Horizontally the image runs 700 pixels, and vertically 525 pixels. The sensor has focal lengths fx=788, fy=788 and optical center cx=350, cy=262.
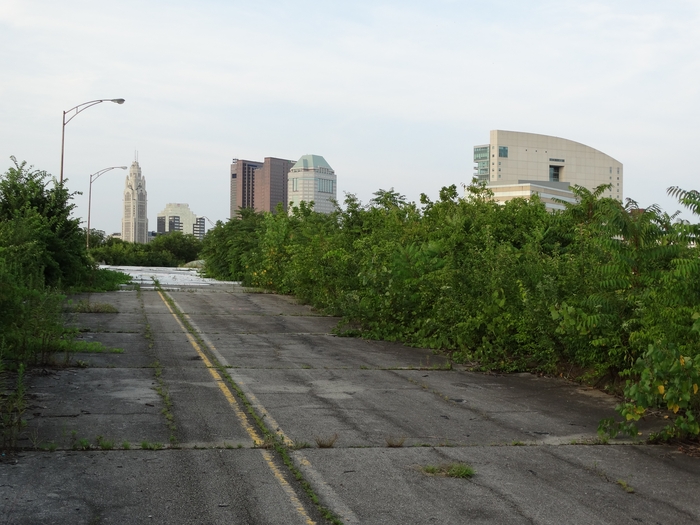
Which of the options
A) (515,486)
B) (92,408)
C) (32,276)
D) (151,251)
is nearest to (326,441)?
(515,486)

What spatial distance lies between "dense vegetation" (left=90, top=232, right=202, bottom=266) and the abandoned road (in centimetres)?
8125

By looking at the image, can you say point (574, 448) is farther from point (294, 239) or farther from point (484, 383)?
point (294, 239)

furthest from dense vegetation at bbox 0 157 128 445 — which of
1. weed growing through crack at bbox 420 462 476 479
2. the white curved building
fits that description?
the white curved building

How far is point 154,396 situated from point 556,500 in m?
5.96

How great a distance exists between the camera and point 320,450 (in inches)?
313

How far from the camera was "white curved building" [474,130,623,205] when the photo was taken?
167 meters

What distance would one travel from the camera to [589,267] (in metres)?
12.9

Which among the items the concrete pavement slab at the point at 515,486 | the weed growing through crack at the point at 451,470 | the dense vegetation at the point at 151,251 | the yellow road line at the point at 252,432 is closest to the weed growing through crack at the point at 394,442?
the concrete pavement slab at the point at 515,486

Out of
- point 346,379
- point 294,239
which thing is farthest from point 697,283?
point 294,239

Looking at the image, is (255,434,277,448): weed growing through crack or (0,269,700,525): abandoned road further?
(255,434,277,448): weed growing through crack

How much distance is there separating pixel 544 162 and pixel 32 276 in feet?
533

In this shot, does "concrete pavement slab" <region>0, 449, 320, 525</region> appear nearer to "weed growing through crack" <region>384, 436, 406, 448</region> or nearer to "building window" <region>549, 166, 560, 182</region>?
"weed growing through crack" <region>384, 436, 406, 448</region>

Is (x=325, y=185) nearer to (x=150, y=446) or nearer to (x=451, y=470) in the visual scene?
(x=150, y=446)

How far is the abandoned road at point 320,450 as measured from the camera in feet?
20.4
